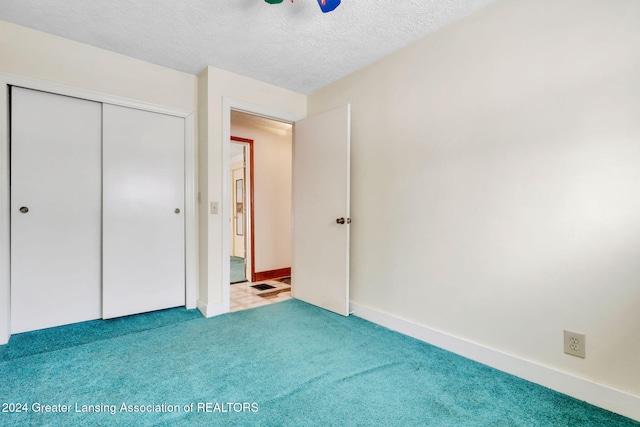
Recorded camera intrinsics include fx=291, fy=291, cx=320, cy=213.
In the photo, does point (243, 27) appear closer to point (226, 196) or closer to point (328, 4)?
point (328, 4)

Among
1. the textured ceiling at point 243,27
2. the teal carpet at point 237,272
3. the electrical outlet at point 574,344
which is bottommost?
the teal carpet at point 237,272

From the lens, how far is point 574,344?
1.57 m

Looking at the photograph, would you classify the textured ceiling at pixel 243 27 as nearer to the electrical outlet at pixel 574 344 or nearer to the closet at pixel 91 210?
the closet at pixel 91 210

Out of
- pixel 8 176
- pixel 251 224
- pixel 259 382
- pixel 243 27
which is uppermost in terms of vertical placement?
pixel 243 27

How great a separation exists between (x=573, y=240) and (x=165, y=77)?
11.2ft

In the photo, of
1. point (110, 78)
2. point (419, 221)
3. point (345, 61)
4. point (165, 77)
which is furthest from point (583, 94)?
point (110, 78)

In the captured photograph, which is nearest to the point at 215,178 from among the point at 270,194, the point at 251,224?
the point at 251,224

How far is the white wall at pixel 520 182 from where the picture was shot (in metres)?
1.45

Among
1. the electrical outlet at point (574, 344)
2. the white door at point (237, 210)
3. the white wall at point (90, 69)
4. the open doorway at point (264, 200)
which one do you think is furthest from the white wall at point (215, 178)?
the white door at point (237, 210)

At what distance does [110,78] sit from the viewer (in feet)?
8.20

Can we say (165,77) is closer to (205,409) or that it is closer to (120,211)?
(120,211)

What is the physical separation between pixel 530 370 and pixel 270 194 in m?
3.46

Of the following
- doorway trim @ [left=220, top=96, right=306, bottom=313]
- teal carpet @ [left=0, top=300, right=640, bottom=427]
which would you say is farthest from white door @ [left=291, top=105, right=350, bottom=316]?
doorway trim @ [left=220, top=96, right=306, bottom=313]

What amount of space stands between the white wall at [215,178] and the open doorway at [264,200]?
97 cm
